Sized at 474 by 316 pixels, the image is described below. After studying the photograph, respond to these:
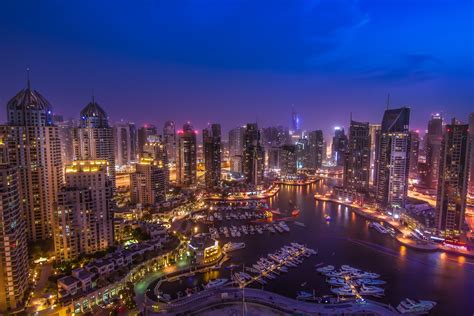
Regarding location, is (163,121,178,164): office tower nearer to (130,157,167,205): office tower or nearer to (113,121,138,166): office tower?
(113,121,138,166): office tower

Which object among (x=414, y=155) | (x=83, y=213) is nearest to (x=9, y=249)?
(x=83, y=213)

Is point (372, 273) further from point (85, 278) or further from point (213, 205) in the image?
point (213, 205)

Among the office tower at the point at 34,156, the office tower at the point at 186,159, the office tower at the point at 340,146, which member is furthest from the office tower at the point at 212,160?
the office tower at the point at 340,146

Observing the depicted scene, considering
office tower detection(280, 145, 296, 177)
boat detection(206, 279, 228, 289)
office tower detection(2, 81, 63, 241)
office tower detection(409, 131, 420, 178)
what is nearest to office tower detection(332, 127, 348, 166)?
office tower detection(409, 131, 420, 178)

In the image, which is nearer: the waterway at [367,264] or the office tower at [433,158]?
the waterway at [367,264]

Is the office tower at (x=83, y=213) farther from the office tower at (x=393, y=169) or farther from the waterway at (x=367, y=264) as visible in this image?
the office tower at (x=393, y=169)
